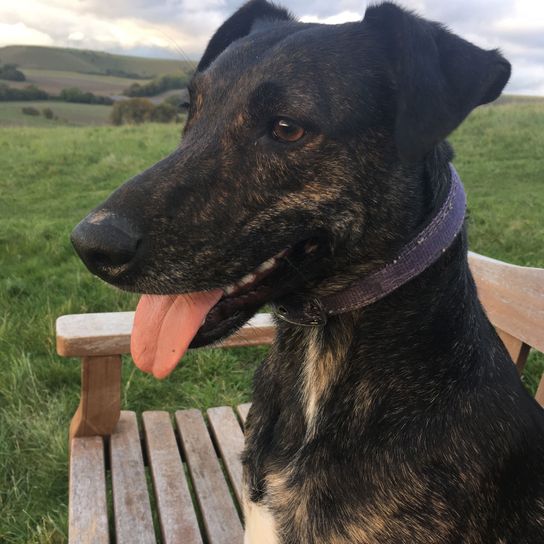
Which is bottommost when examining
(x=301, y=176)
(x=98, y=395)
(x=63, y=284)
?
(x=63, y=284)

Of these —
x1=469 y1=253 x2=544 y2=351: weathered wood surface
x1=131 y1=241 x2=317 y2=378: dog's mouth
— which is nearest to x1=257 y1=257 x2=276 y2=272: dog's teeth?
x1=131 y1=241 x2=317 y2=378: dog's mouth

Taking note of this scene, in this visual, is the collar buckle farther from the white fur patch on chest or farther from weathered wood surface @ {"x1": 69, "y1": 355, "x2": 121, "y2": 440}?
weathered wood surface @ {"x1": 69, "y1": 355, "x2": 121, "y2": 440}

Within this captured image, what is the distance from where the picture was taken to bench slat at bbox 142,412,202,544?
273cm

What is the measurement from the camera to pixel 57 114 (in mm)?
24672

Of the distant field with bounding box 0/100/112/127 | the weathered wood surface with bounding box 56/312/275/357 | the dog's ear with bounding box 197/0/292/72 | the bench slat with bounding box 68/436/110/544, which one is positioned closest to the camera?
the bench slat with bounding box 68/436/110/544

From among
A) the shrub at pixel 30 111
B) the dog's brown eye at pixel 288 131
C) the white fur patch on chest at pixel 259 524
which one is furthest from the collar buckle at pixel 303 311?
the shrub at pixel 30 111

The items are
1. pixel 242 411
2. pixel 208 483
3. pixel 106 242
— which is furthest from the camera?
pixel 242 411

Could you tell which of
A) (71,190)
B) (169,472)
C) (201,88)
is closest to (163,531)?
(169,472)

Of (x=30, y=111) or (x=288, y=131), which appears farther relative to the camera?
(x=30, y=111)

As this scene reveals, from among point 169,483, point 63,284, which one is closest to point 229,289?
point 169,483

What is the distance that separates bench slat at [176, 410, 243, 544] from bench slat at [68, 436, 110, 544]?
42 centimetres

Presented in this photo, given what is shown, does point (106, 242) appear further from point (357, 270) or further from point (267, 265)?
point (357, 270)

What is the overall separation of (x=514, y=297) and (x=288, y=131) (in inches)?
60.7

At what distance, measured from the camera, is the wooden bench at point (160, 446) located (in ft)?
9.11
